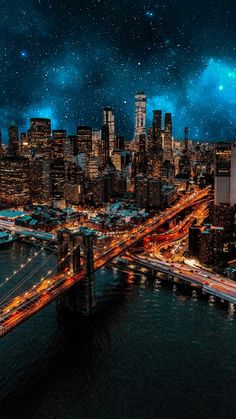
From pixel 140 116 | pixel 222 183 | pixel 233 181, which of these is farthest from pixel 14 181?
pixel 140 116

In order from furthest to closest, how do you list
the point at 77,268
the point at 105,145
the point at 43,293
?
the point at 105,145 → the point at 77,268 → the point at 43,293

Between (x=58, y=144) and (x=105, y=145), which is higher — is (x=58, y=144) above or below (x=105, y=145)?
below

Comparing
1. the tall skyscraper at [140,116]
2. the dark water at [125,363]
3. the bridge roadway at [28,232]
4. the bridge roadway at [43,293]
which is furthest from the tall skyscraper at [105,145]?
the dark water at [125,363]

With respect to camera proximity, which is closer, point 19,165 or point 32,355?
point 32,355

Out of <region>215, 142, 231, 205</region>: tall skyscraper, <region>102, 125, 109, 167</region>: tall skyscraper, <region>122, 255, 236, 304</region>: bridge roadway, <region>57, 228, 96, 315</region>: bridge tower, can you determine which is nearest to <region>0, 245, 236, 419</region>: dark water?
<region>57, 228, 96, 315</region>: bridge tower

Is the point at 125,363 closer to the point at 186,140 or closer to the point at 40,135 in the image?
the point at 40,135

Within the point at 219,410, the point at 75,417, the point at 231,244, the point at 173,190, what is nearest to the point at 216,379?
the point at 219,410

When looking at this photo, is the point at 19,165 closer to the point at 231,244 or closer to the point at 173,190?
the point at 173,190

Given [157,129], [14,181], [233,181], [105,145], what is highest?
[157,129]
